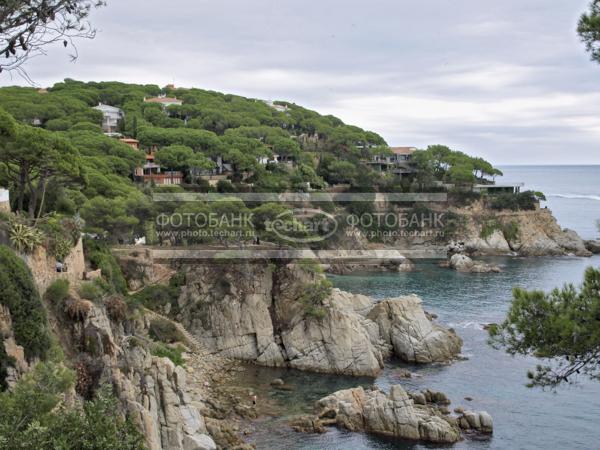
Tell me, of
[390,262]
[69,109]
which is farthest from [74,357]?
[69,109]

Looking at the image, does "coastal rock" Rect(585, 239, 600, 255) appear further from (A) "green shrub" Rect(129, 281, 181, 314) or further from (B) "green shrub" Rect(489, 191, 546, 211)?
(A) "green shrub" Rect(129, 281, 181, 314)

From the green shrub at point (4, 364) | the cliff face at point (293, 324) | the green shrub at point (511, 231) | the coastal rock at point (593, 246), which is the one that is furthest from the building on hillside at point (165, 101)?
the green shrub at point (4, 364)

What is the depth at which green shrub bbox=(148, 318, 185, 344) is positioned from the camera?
29398 millimetres

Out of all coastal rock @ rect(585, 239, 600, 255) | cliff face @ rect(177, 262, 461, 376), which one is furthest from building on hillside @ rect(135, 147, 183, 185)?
coastal rock @ rect(585, 239, 600, 255)

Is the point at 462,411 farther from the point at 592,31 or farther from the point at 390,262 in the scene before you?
the point at 390,262

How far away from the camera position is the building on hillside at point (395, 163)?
255 ft

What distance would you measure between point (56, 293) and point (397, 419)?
463 inches

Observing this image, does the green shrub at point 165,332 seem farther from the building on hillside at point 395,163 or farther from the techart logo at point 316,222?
the building on hillside at point 395,163

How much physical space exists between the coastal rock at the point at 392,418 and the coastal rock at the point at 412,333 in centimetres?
744

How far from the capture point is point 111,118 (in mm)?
72438

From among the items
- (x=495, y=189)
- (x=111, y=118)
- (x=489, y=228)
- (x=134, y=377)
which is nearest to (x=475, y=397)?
(x=134, y=377)

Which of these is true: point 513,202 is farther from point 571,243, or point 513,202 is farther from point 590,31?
point 590,31

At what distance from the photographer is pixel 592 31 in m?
9.80

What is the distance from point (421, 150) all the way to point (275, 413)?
2333 inches
